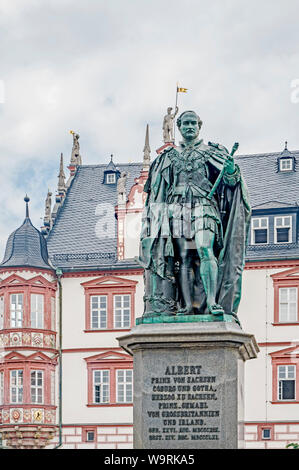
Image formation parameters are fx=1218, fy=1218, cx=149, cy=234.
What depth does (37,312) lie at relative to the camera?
1836 inches

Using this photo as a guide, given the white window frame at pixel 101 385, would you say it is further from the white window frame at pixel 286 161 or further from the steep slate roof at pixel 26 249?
the white window frame at pixel 286 161

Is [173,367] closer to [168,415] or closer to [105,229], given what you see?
[168,415]

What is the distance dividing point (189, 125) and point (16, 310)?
32415 mm

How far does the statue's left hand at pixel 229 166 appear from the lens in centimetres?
1439

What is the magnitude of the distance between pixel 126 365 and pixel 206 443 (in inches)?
1296

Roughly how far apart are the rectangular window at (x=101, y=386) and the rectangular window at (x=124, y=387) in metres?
0.41

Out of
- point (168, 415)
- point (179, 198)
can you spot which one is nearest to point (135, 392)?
point (168, 415)

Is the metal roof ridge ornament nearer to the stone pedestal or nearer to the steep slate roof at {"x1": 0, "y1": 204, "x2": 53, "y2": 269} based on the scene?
the steep slate roof at {"x1": 0, "y1": 204, "x2": 53, "y2": 269}

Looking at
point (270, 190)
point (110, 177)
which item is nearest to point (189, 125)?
point (270, 190)

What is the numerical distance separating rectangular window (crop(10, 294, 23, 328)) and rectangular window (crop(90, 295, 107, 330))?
272 centimetres

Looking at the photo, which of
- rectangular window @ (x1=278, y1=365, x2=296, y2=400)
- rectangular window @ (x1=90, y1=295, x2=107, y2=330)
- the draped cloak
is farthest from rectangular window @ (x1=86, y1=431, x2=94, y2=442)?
the draped cloak

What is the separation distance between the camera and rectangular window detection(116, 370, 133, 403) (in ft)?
151
